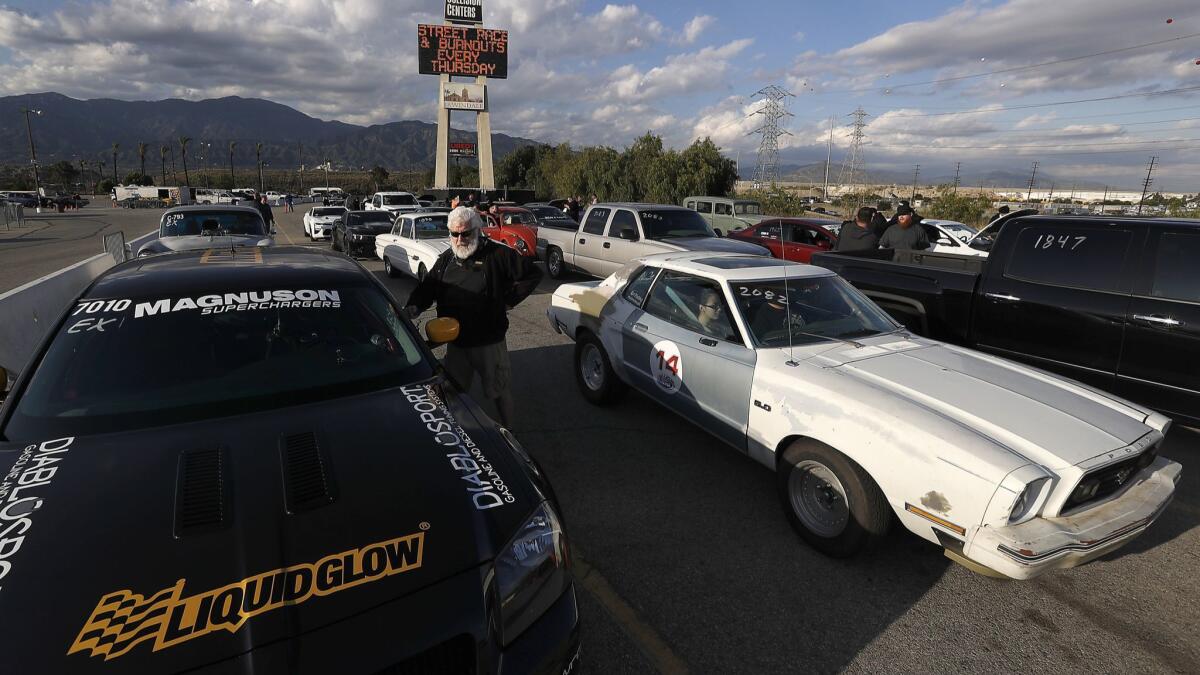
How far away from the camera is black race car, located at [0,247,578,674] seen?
1.52 meters

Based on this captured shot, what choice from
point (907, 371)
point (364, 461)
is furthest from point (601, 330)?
point (364, 461)

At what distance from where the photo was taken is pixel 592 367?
18.9 ft

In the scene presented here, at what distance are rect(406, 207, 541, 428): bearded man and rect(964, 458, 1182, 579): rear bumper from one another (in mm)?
3031

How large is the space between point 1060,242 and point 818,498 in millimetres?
3603

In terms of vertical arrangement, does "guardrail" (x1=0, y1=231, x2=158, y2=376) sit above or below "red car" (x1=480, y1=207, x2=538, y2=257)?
below

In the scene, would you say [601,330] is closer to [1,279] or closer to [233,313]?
[233,313]

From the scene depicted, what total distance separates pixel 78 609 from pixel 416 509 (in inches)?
33.3

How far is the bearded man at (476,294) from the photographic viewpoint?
4145mm

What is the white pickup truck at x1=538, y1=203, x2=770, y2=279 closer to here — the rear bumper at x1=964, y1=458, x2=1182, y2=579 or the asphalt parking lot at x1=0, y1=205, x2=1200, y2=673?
the asphalt parking lot at x1=0, y1=205, x2=1200, y2=673

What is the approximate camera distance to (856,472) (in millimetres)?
3111

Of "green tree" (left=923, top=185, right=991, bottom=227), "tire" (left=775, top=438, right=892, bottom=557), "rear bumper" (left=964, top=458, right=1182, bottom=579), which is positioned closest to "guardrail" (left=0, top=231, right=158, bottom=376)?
"tire" (left=775, top=438, right=892, bottom=557)

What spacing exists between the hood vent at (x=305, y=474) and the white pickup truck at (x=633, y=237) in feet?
27.5

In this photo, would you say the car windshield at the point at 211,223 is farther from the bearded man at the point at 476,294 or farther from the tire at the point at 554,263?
the bearded man at the point at 476,294

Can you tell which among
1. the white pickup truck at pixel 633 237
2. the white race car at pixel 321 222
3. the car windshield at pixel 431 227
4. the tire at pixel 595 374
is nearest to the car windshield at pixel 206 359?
the tire at pixel 595 374
